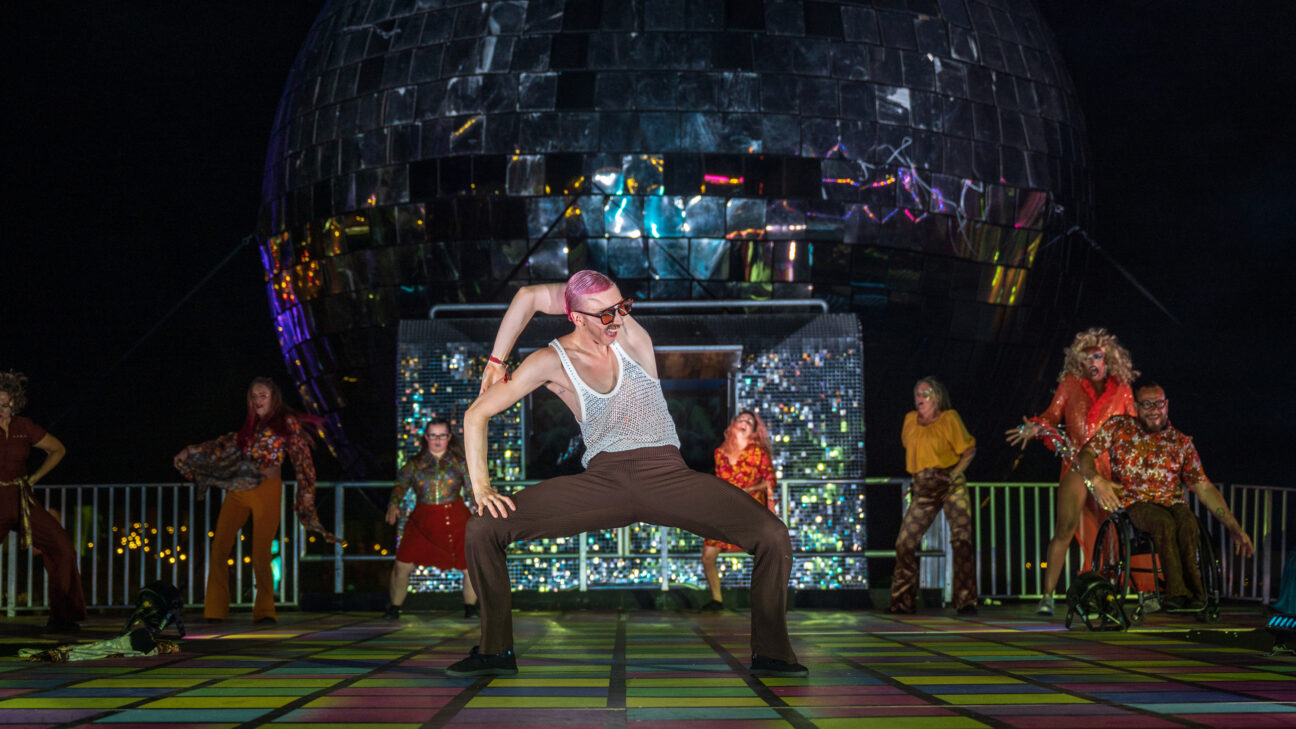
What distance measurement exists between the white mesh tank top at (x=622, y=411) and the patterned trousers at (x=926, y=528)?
524 centimetres

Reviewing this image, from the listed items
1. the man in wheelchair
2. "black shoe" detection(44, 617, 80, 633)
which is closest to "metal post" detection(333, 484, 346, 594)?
"black shoe" detection(44, 617, 80, 633)

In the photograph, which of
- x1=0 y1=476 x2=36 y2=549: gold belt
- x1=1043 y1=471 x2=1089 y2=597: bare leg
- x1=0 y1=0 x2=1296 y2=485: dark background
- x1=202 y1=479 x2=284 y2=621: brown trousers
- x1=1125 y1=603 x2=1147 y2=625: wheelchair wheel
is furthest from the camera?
x1=0 y1=0 x2=1296 y2=485: dark background

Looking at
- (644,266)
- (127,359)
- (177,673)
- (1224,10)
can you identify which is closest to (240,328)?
(127,359)

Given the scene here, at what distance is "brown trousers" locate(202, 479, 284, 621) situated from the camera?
10.2m

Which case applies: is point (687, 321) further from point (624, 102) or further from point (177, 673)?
point (177, 673)

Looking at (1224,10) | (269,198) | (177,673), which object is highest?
(1224,10)

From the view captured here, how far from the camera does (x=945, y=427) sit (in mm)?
10562

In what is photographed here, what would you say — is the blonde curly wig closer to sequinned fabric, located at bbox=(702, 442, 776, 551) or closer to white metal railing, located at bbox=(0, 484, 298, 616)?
sequinned fabric, located at bbox=(702, 442, 776, 551)

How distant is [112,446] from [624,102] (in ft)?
25.1

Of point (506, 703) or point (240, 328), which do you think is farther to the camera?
point (240, 328)

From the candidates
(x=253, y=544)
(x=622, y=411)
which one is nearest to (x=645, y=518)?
(x=622, y=411)

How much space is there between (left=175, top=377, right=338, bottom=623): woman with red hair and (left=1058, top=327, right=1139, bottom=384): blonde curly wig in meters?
5.84

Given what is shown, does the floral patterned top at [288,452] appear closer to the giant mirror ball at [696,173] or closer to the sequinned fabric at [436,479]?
the sequinned fabric at [436,479]

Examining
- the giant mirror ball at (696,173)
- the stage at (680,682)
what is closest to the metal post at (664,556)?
the giant mirror ball at (696,173)
